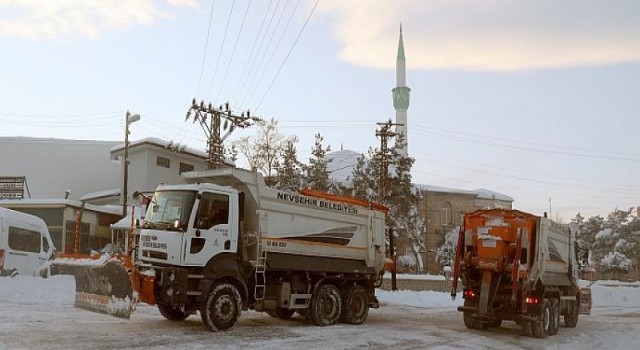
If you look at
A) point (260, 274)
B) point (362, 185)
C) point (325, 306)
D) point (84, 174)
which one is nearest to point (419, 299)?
point (325, 306)

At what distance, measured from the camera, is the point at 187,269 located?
1190cm

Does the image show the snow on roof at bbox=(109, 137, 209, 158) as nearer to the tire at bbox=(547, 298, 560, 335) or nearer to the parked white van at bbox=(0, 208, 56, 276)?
the parked white van at bbox=(0, 208, 56, 276)

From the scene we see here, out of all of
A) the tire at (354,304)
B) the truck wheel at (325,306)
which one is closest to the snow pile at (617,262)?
the tire at (354,304)

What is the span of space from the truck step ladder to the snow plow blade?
2679 millimetres

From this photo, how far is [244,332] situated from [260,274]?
52.8 inches

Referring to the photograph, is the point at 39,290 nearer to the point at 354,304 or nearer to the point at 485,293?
the point at 354,304

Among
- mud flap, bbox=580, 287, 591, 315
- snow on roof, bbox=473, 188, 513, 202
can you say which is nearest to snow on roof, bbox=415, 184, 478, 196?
snow on roof, bbox=473, 188, 513, 202

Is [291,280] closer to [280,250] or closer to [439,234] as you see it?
[280,250]

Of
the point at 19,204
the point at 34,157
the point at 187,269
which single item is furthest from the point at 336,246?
the point at 34,157

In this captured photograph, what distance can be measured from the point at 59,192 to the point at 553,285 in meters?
44.0

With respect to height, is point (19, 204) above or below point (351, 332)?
above

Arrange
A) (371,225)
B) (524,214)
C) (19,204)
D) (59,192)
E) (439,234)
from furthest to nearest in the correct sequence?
(439,234) < (59,192) < (19,204) < (371,225) < (524,214)

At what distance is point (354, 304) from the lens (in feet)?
50.7

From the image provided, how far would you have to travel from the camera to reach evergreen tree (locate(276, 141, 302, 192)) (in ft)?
141
